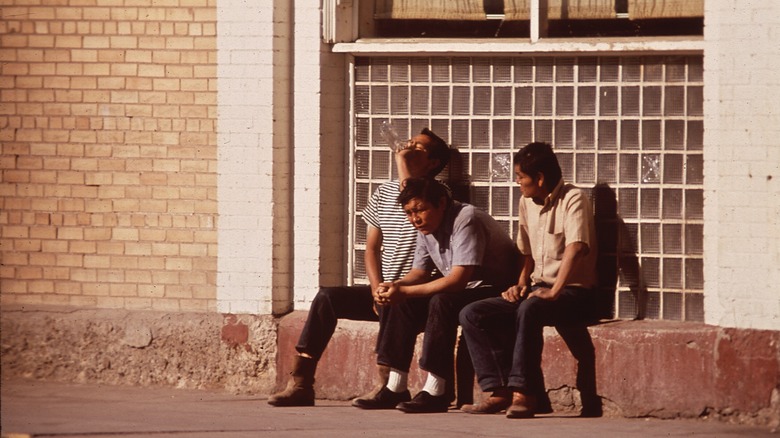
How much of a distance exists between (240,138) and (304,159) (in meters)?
0.43

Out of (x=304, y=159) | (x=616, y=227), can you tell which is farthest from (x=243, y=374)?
(x=616, y=227)

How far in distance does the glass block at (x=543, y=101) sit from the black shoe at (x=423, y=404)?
187 cm

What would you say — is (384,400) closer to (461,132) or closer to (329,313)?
(329,313)

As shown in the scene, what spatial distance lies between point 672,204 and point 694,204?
0.43 feet

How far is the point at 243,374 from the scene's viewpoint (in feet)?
28.2

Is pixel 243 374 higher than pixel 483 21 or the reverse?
the reverse

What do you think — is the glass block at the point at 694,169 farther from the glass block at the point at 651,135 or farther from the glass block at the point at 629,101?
the glass block at the point at 629,101

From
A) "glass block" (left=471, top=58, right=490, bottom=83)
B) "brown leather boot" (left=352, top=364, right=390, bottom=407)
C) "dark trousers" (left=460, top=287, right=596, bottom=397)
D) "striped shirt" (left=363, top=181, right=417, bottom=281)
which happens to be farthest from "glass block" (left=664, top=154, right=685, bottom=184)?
"brown leather boot" (left=352, top=364, right=390, bottom=407)

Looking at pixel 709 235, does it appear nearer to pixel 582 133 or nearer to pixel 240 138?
pixel 582 133

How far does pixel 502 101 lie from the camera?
27.4 feet

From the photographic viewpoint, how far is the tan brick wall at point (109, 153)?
338 inches

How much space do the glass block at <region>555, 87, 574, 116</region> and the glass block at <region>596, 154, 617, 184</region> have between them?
0.34 metres

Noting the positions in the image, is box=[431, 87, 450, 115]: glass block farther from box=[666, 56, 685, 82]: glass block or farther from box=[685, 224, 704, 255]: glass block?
box=[685, 224, 704, 255]: glass block

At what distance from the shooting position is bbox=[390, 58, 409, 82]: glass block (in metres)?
8.50
